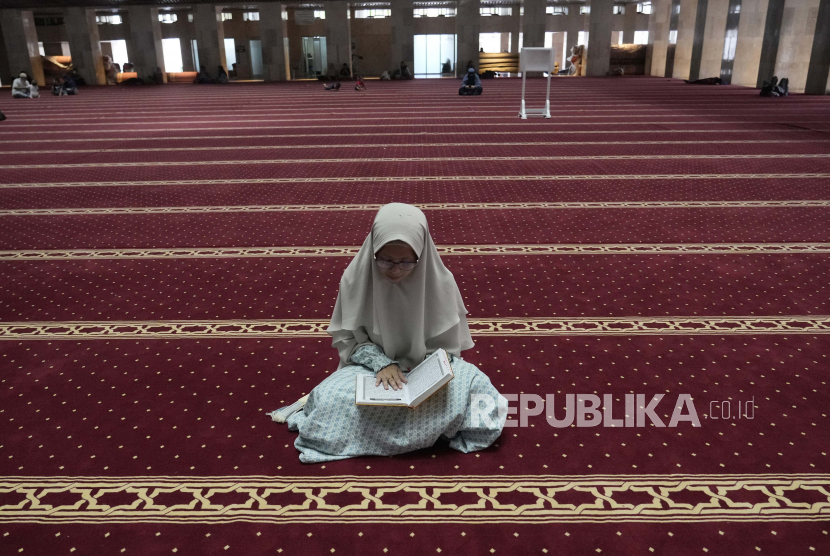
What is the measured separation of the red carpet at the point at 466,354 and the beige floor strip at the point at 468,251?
0.8 inches

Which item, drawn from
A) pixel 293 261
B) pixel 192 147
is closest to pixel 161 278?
pixel 293 261

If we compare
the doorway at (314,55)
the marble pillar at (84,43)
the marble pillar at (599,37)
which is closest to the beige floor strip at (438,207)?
the marble pillar at (599,37)

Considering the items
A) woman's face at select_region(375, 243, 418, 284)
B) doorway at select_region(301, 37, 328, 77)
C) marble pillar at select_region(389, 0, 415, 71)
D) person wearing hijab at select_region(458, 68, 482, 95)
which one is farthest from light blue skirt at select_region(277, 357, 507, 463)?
doorway at select_region(301, 37, 328, 77)

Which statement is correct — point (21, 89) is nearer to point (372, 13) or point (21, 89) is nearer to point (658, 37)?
point (372, 13)

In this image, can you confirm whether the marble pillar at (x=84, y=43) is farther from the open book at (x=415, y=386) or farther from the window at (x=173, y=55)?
the open book at (x=415, y=386)

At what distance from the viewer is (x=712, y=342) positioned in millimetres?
2199

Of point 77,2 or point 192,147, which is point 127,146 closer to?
point 192,147

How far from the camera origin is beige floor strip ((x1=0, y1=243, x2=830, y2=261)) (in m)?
3.10

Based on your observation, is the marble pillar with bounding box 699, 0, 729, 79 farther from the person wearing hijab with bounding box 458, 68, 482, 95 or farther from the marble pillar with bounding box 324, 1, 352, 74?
the marble pillar with bounding box 324, 1, 352, 74

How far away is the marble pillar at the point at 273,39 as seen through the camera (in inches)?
754

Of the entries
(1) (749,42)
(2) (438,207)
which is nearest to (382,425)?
(2) (438,207)

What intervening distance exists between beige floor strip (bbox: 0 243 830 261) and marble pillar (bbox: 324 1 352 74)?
676 inches

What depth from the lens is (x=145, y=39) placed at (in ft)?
63.4

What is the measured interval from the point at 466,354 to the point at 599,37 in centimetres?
1946
